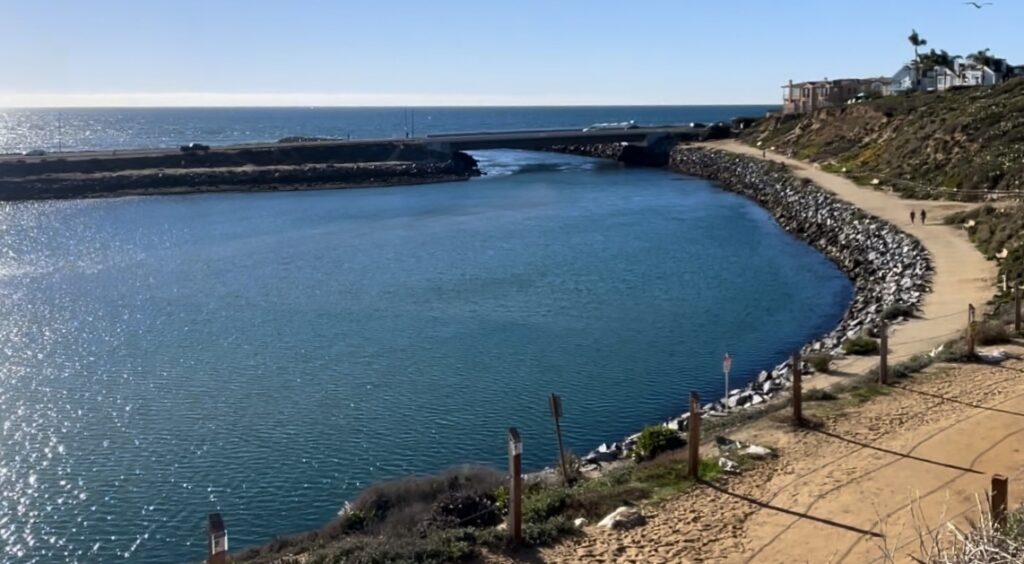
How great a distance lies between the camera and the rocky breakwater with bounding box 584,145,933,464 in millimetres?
20953

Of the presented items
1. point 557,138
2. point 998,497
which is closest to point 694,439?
point 998,497

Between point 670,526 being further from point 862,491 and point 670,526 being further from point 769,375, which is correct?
point 769,375

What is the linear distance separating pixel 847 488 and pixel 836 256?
Result: 3313 centimetres

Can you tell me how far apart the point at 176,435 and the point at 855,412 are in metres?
13.8

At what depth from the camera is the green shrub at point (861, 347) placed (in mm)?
22672

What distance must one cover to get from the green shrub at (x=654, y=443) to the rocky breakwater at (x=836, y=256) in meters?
0.91

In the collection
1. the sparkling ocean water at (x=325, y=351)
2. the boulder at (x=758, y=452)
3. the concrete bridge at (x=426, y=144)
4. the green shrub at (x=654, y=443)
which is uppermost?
the concrete bridge at (x=426, y=144)

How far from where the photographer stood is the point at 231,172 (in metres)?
88.8

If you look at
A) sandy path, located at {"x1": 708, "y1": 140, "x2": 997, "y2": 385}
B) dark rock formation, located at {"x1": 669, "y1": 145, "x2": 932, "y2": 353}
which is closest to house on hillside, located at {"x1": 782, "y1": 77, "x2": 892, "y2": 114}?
dark rock formation, located at {"x1": 669, "y1": 145, "x2": 932, "y2": 353}

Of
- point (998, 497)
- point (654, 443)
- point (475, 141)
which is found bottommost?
point (654, 443)

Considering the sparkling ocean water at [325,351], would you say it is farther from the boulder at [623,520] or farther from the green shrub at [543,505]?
the boulder at [623,520]

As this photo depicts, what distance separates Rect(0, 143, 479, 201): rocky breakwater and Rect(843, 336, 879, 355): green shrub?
2702 inches

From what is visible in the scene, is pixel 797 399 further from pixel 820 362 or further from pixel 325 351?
pixel 325 351

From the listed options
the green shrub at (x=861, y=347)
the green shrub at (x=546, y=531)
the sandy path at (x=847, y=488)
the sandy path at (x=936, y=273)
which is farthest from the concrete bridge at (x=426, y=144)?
the green shrub at (x=546, y=531)
